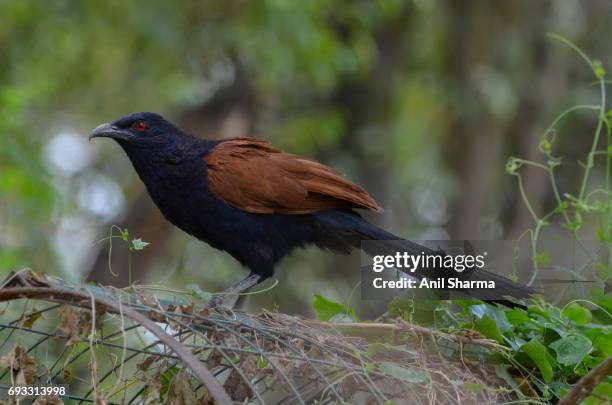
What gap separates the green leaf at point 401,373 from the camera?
1.92 metres

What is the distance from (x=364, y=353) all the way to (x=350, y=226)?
131 cm

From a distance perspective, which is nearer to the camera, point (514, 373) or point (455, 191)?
point (514, 373)

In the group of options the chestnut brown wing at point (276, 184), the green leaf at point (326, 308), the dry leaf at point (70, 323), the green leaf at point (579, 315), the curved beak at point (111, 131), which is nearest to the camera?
the dry leaf at point (70, 323)

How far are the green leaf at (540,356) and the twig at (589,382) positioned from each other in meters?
0.38

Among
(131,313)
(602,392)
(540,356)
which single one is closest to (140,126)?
(131,313)

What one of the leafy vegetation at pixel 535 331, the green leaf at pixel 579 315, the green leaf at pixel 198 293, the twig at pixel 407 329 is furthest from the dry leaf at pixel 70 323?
the green leaf at pixel 579 315

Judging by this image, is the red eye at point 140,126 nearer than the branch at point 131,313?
No

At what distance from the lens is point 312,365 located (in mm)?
1900

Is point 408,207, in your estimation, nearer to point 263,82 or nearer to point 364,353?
point 263,82

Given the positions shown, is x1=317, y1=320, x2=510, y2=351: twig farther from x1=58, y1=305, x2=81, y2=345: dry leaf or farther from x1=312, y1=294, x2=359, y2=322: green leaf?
x1=58, y1=305, x2=81, y2=345: dry leaf

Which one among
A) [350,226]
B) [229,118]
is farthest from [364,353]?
[229,118]

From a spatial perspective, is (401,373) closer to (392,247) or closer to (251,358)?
(251,358)

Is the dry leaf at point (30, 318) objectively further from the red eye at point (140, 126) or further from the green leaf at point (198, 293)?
the red eye at point (140, 126)

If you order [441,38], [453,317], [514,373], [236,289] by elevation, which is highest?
[441,38]
